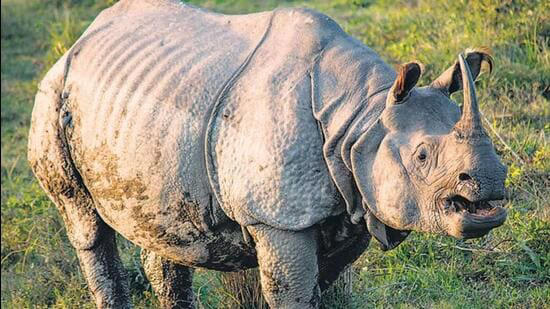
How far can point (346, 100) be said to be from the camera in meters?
3.97

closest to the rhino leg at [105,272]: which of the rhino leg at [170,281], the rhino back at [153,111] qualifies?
the rhino leg at [170,281]

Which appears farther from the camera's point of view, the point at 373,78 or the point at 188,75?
the point at 188,75

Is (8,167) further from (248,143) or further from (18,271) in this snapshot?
(248,143)

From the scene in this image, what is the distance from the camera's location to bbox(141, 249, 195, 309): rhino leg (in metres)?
5.36

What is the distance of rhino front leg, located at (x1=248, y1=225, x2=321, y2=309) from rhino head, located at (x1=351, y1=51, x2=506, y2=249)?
28 cm

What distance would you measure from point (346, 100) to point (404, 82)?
0.32 m

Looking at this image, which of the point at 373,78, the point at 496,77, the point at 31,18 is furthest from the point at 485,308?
the point at 31,18

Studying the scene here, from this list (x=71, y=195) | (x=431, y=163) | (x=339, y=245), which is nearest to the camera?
(x=431, y=163)

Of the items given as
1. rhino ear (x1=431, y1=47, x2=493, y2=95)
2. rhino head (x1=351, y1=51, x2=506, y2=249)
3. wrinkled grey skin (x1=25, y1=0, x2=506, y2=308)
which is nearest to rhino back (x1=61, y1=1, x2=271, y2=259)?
wrinkled grey skin (x1=25, y1=0, x2=506, y2=308)

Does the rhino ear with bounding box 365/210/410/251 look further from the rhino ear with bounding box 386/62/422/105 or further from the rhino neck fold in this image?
the rhino ear with bounding box 386/62/422/105

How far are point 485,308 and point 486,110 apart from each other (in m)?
2.29

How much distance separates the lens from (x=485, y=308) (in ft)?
18.0

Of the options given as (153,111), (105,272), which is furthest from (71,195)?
(153,111)

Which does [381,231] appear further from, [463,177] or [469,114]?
[469,114]
